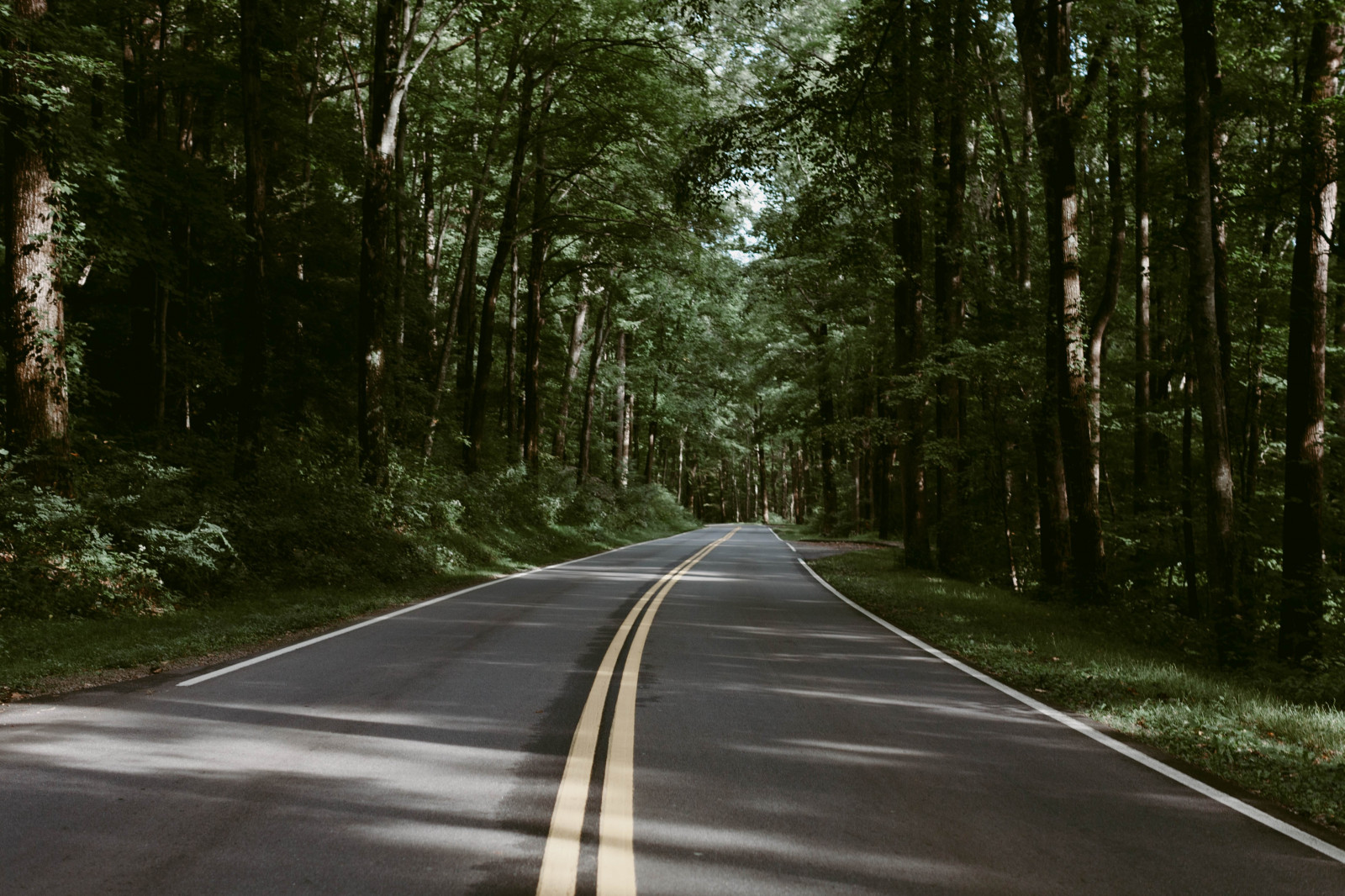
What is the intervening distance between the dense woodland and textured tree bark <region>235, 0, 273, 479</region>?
80mm

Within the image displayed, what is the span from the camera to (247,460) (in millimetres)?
15695

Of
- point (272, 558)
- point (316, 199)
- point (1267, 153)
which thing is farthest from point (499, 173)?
point (1267, 153)

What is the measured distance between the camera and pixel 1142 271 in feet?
65.8

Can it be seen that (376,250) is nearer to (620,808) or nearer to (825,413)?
(620,808)

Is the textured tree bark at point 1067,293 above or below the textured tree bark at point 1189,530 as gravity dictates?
above

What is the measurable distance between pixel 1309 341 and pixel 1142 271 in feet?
27.8

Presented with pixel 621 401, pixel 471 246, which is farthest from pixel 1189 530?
pixel 621 401

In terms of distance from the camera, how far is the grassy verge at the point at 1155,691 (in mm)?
5562

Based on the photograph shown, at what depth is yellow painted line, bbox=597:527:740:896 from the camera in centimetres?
366

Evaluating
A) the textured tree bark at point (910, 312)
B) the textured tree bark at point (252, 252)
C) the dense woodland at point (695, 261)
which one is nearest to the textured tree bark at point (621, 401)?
the dense woodland at point (695, 261)

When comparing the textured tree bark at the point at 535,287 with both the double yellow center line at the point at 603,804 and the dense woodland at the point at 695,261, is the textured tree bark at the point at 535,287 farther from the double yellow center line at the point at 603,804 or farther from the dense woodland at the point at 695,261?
the double yellow center line at the point at 603,804

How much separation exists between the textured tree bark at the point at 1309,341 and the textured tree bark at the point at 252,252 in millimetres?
16024

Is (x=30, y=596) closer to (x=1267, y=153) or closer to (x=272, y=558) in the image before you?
(x=272, y=558)

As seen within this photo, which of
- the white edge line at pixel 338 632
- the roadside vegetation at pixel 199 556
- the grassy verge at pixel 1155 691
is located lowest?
the grassy verge at pixel 1155 691
